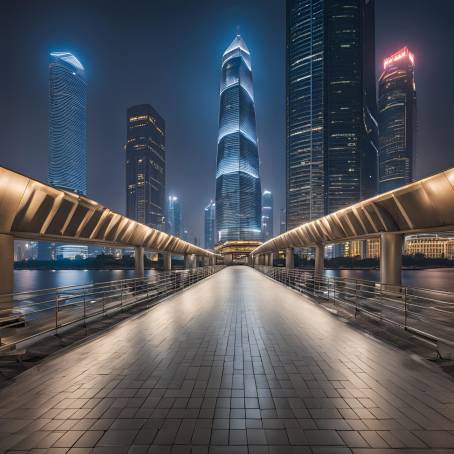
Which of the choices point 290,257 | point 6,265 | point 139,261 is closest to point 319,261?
point 290,257

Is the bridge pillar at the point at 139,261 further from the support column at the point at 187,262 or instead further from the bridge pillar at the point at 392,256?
the support column at the point at 187,262

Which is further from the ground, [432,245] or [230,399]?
[432,245]

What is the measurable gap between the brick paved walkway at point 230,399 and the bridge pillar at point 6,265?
6.66m

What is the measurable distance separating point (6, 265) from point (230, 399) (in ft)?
37.6

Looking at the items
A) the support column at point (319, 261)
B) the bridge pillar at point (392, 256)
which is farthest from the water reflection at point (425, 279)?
the bridge pillar at point (392, 256)

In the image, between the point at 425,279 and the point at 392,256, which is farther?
the point at 425,279

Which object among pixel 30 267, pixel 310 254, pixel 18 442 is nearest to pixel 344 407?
pixel 18 442

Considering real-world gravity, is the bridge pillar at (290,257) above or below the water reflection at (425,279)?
above

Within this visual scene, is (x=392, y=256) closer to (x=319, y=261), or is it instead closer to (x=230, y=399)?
(x=319, y=261)

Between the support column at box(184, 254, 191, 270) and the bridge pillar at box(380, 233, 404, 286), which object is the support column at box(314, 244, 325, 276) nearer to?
the bridge pillar at box(380, 233, 404, 286)

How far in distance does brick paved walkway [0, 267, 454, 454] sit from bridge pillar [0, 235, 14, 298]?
21.8 ft

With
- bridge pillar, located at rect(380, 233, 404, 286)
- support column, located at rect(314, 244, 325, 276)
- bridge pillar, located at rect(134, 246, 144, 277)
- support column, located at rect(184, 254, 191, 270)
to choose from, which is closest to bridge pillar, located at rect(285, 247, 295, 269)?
support column, located at rect(314, 244, 325, 276)

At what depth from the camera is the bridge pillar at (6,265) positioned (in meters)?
10.7

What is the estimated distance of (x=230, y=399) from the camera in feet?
14.6
